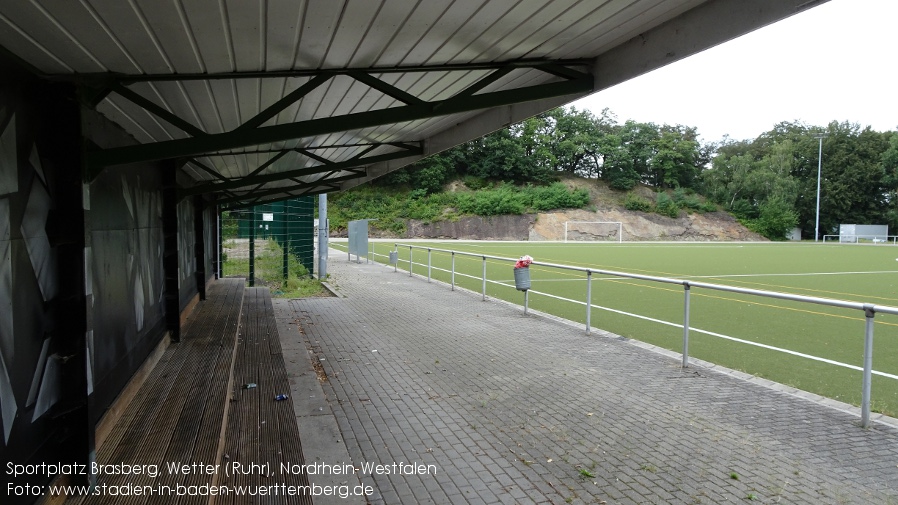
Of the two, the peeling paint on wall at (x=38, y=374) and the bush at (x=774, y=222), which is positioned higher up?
the bush at (x=774, y=222)

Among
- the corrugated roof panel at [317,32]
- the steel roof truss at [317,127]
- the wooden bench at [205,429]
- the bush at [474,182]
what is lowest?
the wooden bench at [205,429]

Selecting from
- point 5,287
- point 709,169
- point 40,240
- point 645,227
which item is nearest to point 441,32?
point 40,240

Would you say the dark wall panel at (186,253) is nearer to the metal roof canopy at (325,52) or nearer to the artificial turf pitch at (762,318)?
the metal roof canopy at (325,52)

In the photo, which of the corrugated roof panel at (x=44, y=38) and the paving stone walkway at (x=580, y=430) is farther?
the paving stone walkway at (x=580, y=430)

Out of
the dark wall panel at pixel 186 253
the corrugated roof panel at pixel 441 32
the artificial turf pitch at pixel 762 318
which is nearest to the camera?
the corrugated roof panel at pixel 441 32

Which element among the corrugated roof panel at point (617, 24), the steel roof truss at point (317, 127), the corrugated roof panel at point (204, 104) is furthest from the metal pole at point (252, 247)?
the corrugated roof panel at point (617, 24)

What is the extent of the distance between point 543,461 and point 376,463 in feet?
4.00

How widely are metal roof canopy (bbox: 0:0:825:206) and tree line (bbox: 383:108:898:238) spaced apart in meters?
63.6

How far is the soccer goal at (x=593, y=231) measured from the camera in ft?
209

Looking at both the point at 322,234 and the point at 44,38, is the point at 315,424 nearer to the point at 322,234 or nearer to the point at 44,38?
the point at 44,38

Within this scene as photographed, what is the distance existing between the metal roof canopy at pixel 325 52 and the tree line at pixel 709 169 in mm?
63623

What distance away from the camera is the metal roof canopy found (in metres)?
2.70

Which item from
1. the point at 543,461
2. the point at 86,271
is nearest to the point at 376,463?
the point at 543,461

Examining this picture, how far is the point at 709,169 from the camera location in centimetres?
8006
